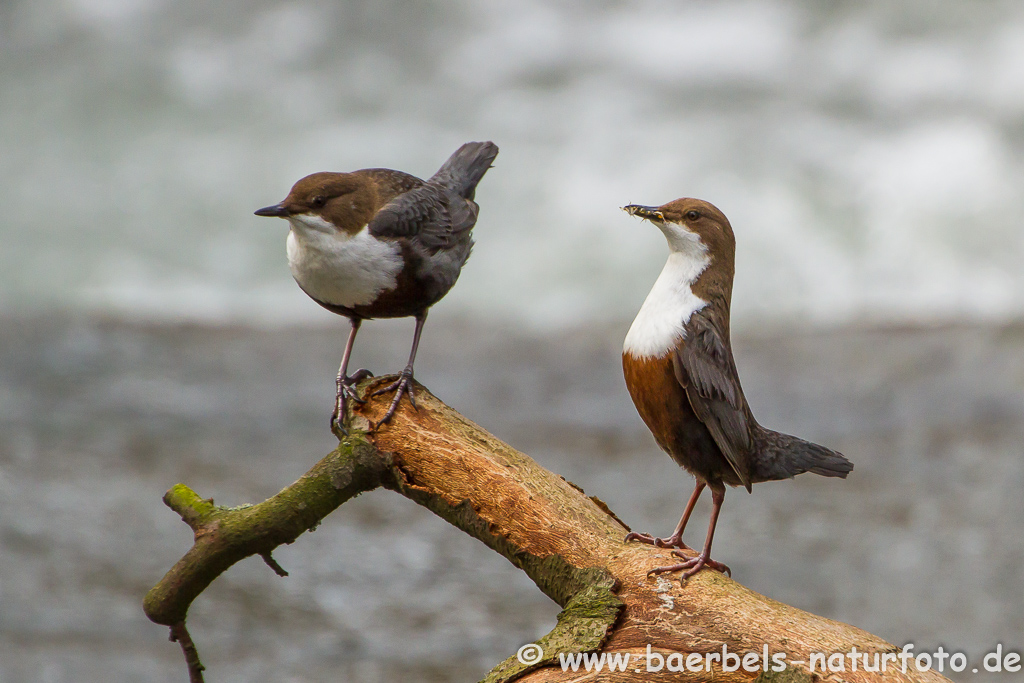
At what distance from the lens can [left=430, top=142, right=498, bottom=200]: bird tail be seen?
8.43ft

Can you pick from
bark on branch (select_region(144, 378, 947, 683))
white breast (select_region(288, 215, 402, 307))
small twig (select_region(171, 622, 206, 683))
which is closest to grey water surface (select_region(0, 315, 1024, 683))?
small twig (select_region(171, 622, 206, 683))

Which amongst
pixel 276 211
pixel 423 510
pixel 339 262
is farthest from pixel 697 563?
pixel 423 510

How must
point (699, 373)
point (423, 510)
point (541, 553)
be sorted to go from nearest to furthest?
point (699, 373) < point (541, 553) < point (423, 510)

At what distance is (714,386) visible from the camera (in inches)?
77.0

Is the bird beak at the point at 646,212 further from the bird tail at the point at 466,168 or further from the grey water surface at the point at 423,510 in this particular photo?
the grey water surface at the point at 423,510

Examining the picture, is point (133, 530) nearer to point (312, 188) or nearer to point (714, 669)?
point (312, 188)

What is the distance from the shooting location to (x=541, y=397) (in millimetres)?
5879

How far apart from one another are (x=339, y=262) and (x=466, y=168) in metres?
0.66

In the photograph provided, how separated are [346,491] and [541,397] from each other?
147 inches

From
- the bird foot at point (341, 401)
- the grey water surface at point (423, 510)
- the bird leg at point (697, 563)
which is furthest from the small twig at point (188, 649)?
the grey water surface at point (423, 510)

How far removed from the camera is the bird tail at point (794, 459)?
1.99 metres

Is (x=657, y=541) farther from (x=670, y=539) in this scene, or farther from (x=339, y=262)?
(x=339, y=262)

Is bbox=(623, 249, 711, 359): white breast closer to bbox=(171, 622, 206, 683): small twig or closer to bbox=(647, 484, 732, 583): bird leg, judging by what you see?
bbox=(647, 484, 732, 583): bird leg

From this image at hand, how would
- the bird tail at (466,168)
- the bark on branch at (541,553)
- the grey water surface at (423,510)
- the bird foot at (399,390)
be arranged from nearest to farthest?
the bark on branch at (541,553) < the bird foot at (399,390) < the bird tail at (466,168) < the grey water surface at (423,510)
